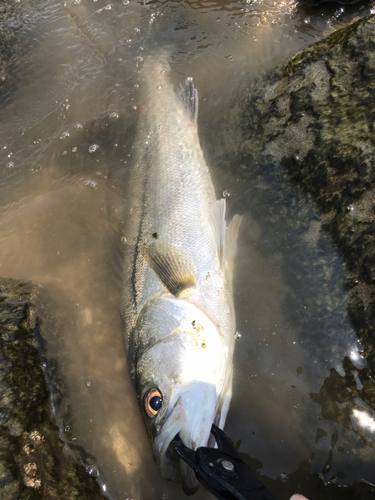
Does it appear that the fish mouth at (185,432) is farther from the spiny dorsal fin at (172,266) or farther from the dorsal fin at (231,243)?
the dorsal fin at (231,243)

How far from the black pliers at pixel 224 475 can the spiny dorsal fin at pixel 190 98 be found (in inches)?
121

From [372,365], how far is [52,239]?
10.4 feet

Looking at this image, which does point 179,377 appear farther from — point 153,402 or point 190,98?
point 190,98

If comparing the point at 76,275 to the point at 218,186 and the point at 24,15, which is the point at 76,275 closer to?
the point at 218,186

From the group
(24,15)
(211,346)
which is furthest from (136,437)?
(24,15)

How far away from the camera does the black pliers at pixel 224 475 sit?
1.90 meters

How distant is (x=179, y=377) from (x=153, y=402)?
25cm

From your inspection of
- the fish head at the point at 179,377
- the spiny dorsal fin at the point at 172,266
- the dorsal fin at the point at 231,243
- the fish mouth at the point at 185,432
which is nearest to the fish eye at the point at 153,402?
the fish head at the point at 179,377

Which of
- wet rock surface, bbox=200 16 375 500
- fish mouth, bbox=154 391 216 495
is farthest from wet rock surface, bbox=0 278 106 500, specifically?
wet rock surface, bbox=200 16 375 500

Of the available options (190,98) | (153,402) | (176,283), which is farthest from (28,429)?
(190,98)

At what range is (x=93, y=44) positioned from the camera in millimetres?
4535

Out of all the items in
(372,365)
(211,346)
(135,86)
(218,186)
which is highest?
(135,86)

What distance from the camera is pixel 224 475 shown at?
195 cm

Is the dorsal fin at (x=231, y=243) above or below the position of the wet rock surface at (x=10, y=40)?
below
